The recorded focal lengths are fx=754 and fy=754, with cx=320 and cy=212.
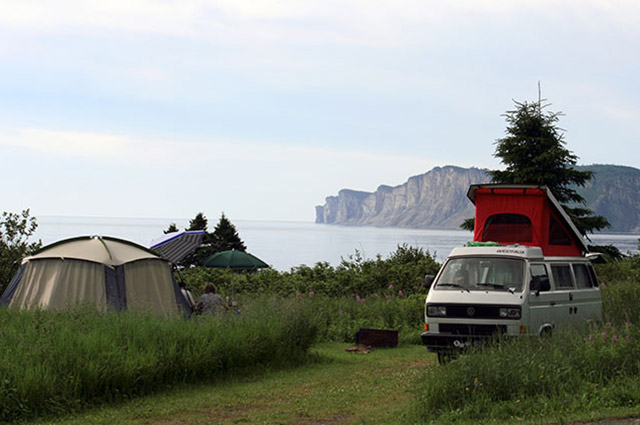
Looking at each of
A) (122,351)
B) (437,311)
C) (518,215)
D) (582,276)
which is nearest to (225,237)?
(518,215)

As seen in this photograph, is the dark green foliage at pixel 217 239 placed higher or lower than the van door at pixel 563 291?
higher

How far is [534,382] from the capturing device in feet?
28.9

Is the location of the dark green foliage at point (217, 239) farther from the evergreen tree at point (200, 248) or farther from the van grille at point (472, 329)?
the van grille at point (472, 329)

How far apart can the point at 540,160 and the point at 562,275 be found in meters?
16.2

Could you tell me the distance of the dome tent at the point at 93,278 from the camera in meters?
15.1

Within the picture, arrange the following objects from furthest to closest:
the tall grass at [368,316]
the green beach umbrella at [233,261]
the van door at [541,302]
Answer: the green beach umbrella at [233,261] → the tall grass at [368,316] → the van door at [541,302]

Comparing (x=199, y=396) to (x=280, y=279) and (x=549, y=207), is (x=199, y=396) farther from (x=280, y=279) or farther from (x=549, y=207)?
(x=280, y=279)

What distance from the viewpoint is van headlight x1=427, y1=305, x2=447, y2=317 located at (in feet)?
40.2

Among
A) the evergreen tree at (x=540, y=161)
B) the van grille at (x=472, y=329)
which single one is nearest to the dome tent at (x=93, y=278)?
the van grille at (x=472, y=329)

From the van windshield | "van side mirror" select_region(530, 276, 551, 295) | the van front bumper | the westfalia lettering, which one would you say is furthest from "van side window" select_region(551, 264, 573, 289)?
the van front bumper

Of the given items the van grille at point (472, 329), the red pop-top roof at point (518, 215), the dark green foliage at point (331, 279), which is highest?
the red pop-top roof at point (518, 215)

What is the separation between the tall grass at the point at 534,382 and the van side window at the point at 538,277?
84.0 inches

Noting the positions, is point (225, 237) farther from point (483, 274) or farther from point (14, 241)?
point (483, 274)

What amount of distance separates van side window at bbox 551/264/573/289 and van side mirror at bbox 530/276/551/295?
55cm
